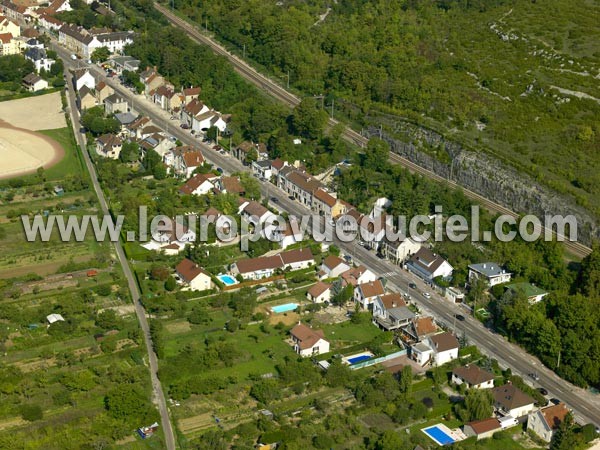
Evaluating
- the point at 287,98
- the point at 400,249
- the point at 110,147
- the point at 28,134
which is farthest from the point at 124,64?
the point at 400,249

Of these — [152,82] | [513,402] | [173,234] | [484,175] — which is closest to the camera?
[513,402]

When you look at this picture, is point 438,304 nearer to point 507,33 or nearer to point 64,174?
point 64,174

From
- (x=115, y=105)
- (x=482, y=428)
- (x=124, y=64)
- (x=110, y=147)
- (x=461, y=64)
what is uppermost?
(x=461, y=64)

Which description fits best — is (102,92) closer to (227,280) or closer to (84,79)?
(84,79)

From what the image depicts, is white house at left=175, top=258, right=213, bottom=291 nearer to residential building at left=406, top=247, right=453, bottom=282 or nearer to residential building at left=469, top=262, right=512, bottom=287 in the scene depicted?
residential building at left=406, top=247, right=453, bottom=282

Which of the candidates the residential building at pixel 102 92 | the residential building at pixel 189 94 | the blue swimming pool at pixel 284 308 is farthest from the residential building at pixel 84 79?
the blue swimming pool at pixel 284 308

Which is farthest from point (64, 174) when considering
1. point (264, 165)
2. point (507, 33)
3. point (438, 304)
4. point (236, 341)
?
point (507, 33)
